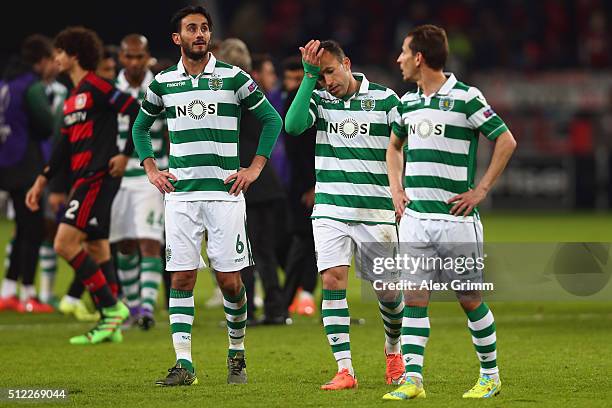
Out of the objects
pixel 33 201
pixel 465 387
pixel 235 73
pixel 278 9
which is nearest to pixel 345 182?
pixel 235 73

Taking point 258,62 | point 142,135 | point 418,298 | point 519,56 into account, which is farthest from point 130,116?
point 519,56

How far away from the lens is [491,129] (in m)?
6.77

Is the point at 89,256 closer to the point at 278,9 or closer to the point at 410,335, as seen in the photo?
the point at 410,335

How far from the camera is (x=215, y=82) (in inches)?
296

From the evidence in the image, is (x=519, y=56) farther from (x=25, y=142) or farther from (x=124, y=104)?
(x=124, y=104)

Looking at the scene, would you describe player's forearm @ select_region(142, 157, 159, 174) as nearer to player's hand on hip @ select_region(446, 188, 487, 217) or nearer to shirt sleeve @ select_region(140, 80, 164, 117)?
shirt sleeve @ select_region(140, 80, 164, 117)

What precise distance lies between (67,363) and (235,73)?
94.7 inches

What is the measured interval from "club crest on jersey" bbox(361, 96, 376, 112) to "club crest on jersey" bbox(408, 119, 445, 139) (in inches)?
29.3

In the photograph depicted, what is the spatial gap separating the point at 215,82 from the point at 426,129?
140 centimetres

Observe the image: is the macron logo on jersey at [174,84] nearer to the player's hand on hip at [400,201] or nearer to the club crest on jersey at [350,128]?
the club crest on jersey at [350,128]

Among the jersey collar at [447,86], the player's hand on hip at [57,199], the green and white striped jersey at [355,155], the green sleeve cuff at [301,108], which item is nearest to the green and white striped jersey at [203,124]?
the green sleeve cuff at [301,108]

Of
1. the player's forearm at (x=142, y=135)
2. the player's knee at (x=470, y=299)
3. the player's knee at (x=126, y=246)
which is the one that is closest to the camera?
the player's knee at (x=470, y=299)

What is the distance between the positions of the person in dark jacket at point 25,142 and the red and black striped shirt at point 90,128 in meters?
2.31

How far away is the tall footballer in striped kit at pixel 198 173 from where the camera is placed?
747 cm
